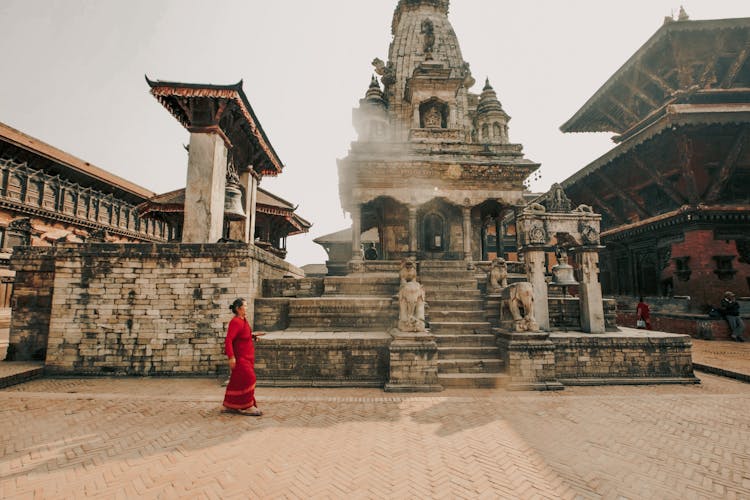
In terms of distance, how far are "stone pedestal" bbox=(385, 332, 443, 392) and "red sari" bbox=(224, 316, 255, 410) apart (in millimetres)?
2713

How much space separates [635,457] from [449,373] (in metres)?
3.49

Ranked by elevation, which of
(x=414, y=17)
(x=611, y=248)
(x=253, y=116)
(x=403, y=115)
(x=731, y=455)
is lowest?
(x=731, y=455)

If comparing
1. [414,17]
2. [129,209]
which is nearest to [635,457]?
[414,17]

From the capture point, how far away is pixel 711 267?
13.2 metres

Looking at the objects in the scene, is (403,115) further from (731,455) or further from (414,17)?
(731,455)

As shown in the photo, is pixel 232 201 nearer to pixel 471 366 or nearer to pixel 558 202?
pixel 471 366

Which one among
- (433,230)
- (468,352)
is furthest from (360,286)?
(433,230)

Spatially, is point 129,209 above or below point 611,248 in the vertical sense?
above

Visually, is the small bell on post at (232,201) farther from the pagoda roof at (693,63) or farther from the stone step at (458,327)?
the pagoda roof at (693,63)

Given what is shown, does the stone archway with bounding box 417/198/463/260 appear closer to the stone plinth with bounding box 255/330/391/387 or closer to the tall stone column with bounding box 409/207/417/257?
the tall stone column with bounding box 409/207/417/257

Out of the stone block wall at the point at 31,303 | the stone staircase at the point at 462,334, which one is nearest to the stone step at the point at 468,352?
the stone staircase at the point at 462,334

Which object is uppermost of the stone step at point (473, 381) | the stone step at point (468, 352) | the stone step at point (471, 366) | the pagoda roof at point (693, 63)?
the pagoda roof at point (693, 63)

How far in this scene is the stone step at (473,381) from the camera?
6859 mm

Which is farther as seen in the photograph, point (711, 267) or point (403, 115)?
point (403, 115)
